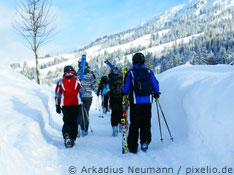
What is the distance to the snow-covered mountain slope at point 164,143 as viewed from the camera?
142 inches

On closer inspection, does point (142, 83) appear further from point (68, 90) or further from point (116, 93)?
point (116, 93)

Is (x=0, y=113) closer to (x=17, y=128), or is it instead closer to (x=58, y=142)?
(x=17, y=128)

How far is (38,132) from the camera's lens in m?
6.26

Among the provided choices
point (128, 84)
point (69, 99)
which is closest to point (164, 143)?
point (128, 84)

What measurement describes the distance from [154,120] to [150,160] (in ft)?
9.26

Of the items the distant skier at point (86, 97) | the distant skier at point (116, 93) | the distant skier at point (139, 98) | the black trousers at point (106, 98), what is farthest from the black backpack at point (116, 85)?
the black trousers at point (106, 98)

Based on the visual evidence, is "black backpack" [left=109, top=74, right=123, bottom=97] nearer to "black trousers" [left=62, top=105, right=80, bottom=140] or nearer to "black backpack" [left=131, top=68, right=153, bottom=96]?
"black trousers" [left=62, top=105, right=80, bottom=140]

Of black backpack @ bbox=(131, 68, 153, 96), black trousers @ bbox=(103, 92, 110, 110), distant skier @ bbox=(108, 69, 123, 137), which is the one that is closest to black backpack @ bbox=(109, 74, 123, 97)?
distant skier @ bbox=(108, 69, 123, 137)

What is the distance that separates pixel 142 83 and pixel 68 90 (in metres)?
Answer: 2.09

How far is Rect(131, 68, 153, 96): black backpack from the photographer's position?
5008 mm

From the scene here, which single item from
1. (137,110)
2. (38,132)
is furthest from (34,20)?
(137,110)

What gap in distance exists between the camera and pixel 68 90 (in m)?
5.96

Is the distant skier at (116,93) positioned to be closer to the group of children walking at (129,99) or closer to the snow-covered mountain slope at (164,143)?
the group of children walking at (129,99)

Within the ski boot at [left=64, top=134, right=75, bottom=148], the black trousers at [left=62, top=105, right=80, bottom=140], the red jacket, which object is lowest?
the ski boot at [left=64, top=134, right=75, bottom=148]
